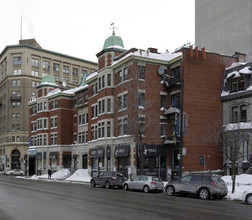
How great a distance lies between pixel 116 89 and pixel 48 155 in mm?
25675

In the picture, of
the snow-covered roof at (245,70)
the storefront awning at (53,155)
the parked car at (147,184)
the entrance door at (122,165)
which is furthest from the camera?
the storefront awning at (53,155)

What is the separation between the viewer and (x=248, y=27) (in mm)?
63000

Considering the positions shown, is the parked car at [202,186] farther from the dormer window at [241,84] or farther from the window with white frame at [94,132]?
the window with white frame at [94,132]

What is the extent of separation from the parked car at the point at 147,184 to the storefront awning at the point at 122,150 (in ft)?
36.8

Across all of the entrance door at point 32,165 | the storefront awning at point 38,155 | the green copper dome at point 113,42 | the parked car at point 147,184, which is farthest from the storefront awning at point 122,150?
the entrance door at point 32,165

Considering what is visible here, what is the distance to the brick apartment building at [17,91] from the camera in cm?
9519

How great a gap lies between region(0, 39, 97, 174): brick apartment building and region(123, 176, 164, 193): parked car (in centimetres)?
6692

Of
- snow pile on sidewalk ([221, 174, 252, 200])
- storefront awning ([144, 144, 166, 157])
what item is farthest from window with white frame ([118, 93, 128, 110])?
snow pile on sidewalk ([221, 174, 252, 200])

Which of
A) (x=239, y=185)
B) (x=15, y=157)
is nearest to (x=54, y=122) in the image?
(x=15, y=157)

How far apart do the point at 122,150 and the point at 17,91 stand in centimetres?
6348

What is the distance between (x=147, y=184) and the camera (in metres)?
27.3

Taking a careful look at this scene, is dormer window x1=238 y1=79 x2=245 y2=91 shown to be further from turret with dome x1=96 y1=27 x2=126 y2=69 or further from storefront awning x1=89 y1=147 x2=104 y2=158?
storefront awning x1=89 y1=147 x2=104 y2=158

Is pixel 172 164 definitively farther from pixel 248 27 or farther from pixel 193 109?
pixel 248 27

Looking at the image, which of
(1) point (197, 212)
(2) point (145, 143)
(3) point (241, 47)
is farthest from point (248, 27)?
(1) point (197, 212)
